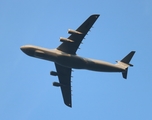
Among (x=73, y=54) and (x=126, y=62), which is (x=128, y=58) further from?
(x=73, y=54)

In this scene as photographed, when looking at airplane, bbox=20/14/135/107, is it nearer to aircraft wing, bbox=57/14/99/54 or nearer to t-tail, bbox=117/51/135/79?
aircraft wing, bbox=57/14/99/54

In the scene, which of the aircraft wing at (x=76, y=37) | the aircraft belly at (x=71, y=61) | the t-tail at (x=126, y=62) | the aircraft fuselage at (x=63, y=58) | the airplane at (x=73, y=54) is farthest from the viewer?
the t-tail at (x=126, y=62)

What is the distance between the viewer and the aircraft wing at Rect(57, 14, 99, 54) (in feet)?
169

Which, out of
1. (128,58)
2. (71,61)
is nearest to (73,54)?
Result: (71,61)

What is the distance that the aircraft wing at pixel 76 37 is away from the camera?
5150 cm

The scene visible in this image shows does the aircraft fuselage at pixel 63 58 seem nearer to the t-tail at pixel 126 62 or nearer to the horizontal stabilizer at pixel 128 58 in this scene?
the t-tail at pixel 126 62

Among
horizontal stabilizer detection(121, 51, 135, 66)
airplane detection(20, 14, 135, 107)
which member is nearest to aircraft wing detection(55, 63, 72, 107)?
airplane detection(20, 14, 135, 107)

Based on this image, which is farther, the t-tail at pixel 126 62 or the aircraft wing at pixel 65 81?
the aircraft wing at pixel 65 81

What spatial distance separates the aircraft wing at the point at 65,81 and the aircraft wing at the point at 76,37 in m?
5.94

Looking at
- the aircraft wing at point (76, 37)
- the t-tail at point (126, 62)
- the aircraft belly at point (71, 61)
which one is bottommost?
the t-tail at point (126, 62)

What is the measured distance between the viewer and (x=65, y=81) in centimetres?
6056

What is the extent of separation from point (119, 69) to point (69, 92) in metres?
12.8

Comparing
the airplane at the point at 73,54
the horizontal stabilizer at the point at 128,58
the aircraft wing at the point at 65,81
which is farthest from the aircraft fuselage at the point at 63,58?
the horizontal stabilizer at the point at 128,58

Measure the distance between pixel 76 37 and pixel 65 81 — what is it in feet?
39.1
